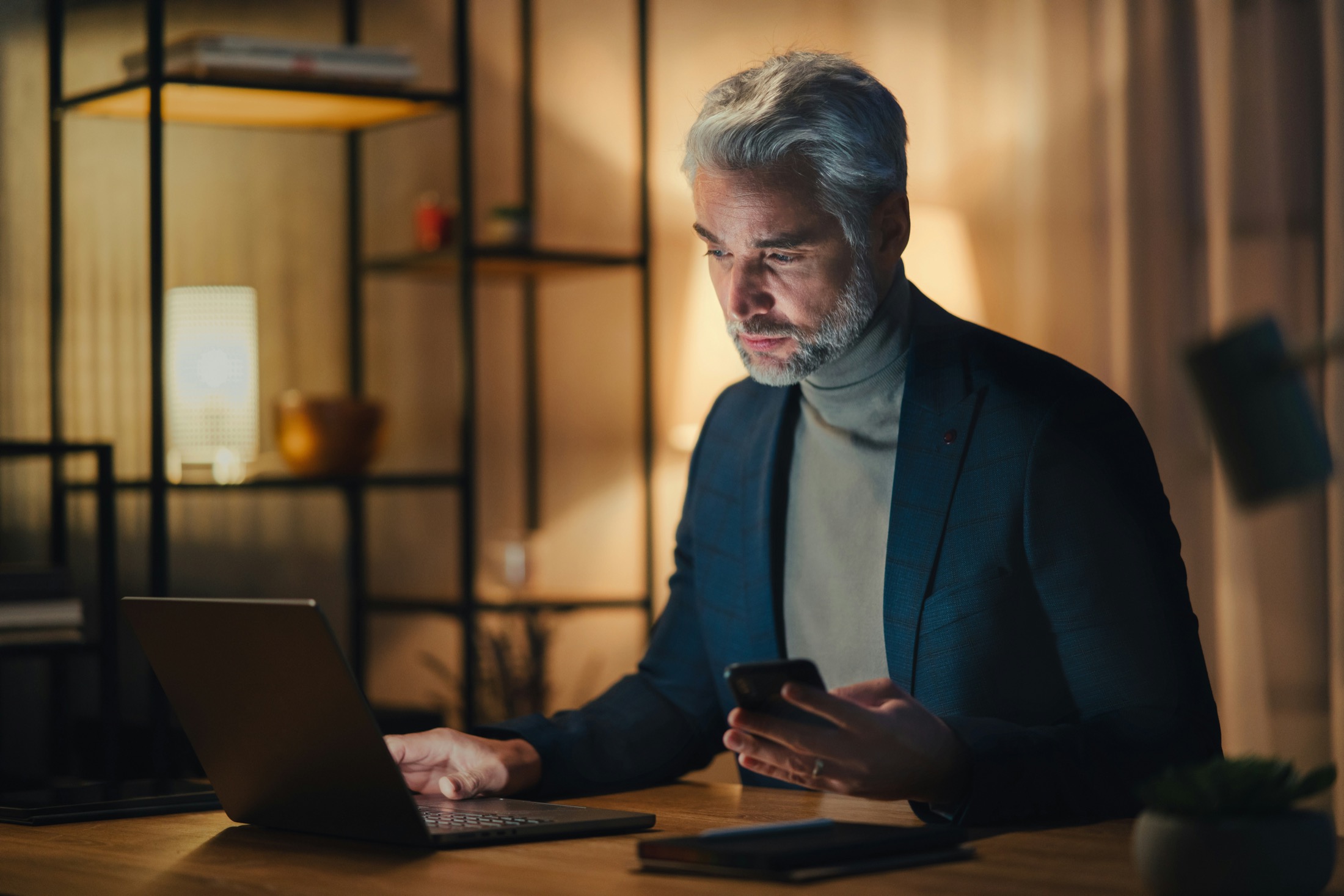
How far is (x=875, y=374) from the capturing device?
1.82m

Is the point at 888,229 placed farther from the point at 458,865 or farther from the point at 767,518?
the point at 458,865

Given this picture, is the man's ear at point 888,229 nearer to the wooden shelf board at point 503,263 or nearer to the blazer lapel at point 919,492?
the blazer lapel at point 919,492

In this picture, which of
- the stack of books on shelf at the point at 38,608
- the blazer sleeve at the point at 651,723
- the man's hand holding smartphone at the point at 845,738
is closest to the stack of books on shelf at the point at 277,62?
the stack of books on shelf at the point at 38,608

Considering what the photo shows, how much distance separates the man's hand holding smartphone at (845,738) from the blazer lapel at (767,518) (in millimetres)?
470

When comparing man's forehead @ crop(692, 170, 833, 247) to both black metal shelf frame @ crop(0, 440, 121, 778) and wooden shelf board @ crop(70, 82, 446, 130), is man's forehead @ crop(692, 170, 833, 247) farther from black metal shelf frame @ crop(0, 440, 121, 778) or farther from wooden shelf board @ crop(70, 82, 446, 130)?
wooden shelf board @ crop(70, 82, 446, 130)

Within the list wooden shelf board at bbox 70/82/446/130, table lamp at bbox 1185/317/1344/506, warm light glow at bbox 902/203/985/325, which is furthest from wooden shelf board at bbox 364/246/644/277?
table lamp at bbox 1185/317/1344/506

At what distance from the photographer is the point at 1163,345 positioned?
11.6 ft

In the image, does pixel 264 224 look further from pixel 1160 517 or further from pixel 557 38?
pixel 1160 517

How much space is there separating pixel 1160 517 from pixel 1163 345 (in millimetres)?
2080

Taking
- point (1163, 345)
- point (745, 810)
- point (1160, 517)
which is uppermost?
point (1163, 345)

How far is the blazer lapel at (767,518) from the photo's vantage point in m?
1.82

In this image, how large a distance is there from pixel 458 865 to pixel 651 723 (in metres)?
0.57

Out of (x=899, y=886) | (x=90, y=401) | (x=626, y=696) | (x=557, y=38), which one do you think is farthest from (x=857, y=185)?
(x=557, y=38)

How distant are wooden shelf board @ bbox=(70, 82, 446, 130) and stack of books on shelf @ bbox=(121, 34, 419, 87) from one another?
0.03 metres
